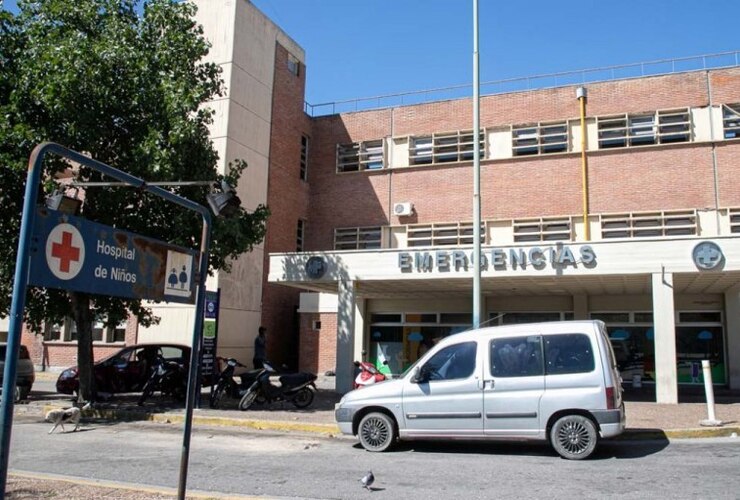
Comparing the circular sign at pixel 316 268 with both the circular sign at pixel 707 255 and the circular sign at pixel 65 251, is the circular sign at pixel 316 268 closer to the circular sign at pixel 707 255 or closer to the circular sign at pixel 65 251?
the circular sign at pixel 707 255

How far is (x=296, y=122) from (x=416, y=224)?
727cm

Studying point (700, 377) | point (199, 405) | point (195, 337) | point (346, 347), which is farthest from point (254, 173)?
point (195, 337)

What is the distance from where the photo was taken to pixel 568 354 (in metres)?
9.51

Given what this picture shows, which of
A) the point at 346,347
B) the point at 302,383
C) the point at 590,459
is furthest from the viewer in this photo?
the point at 346,347

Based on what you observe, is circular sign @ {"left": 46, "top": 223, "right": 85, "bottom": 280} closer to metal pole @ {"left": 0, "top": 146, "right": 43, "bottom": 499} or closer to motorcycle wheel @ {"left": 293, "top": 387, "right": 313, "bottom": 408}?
metal pole @ {"left": 0, "top": 146, "right": 43, "bottom": 499}

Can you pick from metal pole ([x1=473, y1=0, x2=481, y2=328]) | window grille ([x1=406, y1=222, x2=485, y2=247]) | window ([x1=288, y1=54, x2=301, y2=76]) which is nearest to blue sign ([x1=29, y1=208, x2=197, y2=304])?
metal pole ([x1=473, y1=0, x2=481, y2=328])

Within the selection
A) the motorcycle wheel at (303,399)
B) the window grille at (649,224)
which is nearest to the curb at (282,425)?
the motorcycle wheel at (303,399)

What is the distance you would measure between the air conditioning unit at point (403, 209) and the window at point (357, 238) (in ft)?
4.01

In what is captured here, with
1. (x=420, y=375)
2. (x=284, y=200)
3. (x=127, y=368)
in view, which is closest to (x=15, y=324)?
(x=420, y=375)

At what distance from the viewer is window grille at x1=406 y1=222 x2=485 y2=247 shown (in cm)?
2567

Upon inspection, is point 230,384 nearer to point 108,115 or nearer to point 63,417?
point 63,417

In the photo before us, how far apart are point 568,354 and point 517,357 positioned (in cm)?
74

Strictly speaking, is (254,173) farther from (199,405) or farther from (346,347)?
(199,405)

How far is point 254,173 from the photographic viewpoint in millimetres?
25500
